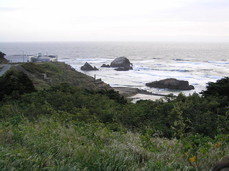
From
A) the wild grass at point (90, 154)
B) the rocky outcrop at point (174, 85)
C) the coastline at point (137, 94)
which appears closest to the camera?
the wild grass at point (90, 154)

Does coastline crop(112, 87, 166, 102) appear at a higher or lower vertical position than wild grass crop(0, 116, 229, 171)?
lower

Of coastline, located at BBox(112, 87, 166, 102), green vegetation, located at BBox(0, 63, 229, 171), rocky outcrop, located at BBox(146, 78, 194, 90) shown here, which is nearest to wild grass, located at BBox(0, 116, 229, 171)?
green vegetation, located at BBox(0, 63, 229, 171)

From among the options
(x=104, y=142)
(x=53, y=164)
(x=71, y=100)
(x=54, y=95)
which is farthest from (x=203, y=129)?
(x=54, y=95)

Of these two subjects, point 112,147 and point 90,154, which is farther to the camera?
point 112,147

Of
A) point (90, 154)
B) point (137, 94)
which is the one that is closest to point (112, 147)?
point (90, 154)

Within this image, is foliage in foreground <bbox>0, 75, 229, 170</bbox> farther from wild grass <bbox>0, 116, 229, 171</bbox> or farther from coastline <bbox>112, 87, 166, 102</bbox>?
coastline <bbox>112, 87, 166, 102</bbox>

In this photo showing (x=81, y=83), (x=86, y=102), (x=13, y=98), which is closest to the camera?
(x=86, y=102)

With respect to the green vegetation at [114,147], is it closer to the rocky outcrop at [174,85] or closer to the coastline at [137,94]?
the coastline at [137,94]

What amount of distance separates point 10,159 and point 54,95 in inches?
390

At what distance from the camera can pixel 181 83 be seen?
4812 centimetres

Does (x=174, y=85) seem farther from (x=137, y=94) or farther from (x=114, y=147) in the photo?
(x=114, y=147)

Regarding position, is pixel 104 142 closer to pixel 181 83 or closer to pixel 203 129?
pixel 203 129

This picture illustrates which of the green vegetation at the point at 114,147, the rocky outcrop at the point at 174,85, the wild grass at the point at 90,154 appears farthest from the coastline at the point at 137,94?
the wild grass at the point at 90,154

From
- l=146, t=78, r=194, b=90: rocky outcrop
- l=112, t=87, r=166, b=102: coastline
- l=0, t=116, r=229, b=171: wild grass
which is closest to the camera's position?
l=0, t=116, r=229, b=171: wild grass
